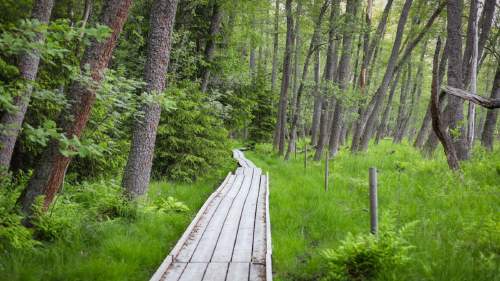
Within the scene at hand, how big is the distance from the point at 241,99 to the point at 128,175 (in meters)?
11.1

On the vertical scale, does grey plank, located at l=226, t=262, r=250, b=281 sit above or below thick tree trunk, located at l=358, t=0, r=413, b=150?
below

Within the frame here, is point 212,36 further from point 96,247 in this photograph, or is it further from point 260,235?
A: point 96,247

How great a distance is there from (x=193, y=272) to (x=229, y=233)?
162 cm

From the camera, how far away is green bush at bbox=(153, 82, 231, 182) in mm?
10203

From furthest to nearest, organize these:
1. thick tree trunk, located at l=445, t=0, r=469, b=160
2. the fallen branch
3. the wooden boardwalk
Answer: thick tree trunk, located at l=445, t=0, r=469, b=160 < the fallen branch < the wooden boardwalk

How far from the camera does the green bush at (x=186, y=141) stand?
10203 millimetres

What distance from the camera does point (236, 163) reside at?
16.5m

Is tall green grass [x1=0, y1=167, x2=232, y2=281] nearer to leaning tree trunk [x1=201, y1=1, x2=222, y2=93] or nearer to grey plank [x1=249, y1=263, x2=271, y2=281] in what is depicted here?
grey plank [x1=249, y1=263, x2=271, y2=281]

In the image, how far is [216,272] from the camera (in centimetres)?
451

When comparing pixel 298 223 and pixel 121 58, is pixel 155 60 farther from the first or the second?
pixel 121 58

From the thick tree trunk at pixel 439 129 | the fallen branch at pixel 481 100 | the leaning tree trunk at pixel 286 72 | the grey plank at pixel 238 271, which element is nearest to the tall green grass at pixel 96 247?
the grey plank at pixel 238 271

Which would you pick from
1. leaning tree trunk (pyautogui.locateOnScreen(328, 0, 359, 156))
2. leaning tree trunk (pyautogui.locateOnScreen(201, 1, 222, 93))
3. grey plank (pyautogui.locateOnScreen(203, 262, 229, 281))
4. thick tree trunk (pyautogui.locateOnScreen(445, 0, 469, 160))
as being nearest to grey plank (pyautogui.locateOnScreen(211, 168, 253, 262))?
grey plank (pyautogui.locateOnScreen(203, 262, 229, 281))

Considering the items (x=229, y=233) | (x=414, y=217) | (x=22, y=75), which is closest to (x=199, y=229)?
(x=229, y=233)

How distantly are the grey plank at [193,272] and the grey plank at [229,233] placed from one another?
0.26 m
